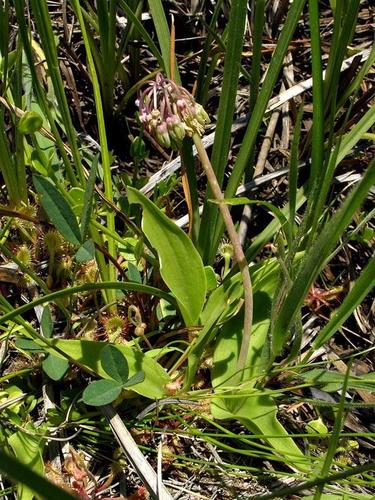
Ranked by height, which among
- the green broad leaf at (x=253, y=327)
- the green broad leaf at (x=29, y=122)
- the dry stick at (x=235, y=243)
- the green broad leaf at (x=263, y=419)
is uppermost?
the green broad leaf at (x=29, y=122)

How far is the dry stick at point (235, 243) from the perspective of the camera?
1.19 metres

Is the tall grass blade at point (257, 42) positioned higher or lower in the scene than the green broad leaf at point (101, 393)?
higher

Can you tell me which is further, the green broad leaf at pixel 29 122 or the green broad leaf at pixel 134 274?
the green broad leaf at pixel 134 274

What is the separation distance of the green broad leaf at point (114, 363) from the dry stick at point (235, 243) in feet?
0.78

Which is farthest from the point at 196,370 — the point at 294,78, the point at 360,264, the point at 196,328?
the point at 294,78

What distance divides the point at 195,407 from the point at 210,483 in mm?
164

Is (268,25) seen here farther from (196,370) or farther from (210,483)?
(210,483)

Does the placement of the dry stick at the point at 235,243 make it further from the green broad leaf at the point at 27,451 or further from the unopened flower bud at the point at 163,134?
the green broad leaf at the point at 27,451

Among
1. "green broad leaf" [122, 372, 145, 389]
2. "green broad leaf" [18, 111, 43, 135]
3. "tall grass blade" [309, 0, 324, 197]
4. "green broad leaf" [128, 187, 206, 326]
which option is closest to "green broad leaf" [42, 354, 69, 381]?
"green broad leaf" [122, 372, 145, 389]

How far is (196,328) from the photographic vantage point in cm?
142

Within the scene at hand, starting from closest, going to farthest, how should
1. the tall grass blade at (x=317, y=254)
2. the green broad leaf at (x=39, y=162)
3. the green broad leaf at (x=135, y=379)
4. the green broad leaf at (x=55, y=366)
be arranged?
the tall grass blade at (x=317, y=254) < the green broad leaf at (x=135, y=379) < the green broad leaf at (x=55, y=366) < the green broad leaf at (x=39, y=162)

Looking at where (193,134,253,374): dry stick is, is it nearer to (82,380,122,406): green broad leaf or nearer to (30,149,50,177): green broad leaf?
(82,380,122,406): green broad leaf

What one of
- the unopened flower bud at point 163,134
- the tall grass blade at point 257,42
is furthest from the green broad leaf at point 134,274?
the tall grass blade at point 257,42

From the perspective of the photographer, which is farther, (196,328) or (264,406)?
(196,328)
